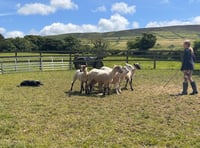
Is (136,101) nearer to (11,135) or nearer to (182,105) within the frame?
(182,105)

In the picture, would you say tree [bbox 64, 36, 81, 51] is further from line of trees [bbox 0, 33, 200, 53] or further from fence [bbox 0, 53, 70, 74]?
fence [bbox 0, 53, 70, 74]

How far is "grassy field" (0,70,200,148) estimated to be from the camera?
546 centimetres

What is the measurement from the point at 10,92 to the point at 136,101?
5065mm

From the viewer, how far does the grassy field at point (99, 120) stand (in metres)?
5.46

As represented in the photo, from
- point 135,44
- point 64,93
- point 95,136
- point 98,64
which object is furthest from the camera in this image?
point 135,44

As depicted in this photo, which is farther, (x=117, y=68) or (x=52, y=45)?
(x=52, y=45)

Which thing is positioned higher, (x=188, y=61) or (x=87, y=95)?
(x=188, y=61)

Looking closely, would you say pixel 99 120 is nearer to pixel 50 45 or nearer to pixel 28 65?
pixel 28 65

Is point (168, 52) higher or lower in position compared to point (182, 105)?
higher

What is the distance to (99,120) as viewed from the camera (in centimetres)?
688

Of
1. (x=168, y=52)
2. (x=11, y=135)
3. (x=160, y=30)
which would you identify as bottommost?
(x=11, y=135)

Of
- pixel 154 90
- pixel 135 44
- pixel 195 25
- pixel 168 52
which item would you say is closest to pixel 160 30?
pixel 195 25

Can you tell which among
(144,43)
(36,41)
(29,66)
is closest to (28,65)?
(29,66)

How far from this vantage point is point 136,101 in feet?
30.5
